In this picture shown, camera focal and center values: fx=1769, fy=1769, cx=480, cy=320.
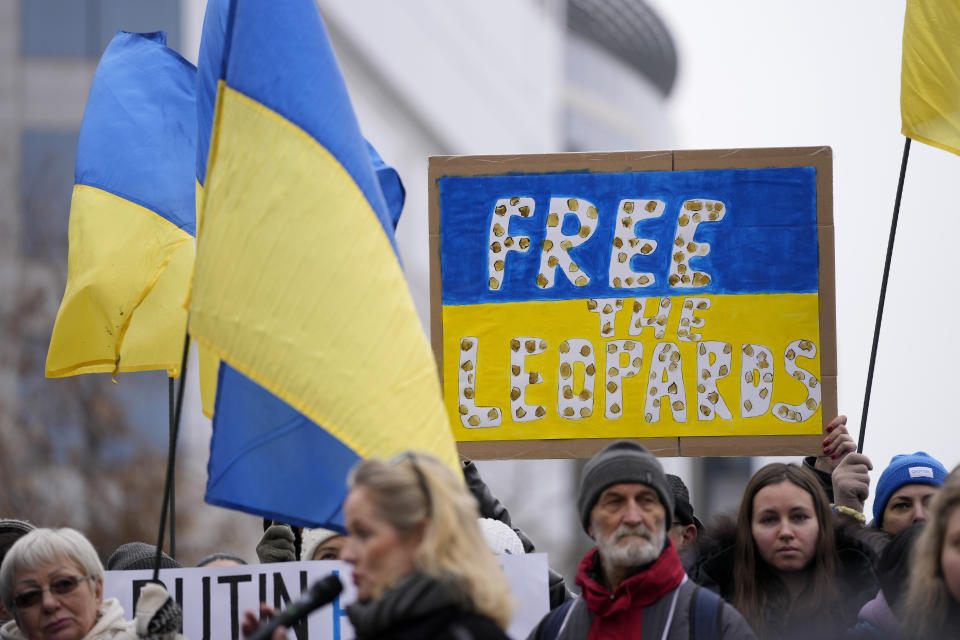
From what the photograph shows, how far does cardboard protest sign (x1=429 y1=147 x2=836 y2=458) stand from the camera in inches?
279

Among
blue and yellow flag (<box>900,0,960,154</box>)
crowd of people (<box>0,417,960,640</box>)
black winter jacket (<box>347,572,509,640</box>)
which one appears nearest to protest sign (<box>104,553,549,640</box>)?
crowd of people (<box>0,417,960,640</box>)

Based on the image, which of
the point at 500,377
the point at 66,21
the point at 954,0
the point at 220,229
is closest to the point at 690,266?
the point at 500,377

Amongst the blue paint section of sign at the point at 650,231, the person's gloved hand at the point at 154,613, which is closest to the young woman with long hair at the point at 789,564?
the blue paint section of sign at the point at 650,231

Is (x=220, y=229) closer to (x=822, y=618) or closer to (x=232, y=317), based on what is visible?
(x=232, y=317)

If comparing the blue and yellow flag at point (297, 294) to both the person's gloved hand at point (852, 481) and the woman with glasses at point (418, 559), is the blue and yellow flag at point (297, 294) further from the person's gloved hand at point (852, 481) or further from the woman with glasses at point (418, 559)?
the person's gloved hand at point (852, 481)

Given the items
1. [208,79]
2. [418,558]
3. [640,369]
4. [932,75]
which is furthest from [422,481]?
[932,75]

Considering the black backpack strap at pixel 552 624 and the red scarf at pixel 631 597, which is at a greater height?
the red scarf at pixel 631 597

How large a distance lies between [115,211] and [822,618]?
3.40m

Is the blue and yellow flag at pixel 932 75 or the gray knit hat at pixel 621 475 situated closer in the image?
the gray knit hat at pixel 621 475

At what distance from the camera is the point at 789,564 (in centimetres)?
575

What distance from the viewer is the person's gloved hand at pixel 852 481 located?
637 centimetres

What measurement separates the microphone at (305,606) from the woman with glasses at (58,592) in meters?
1.67

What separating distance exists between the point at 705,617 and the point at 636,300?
2383 mm

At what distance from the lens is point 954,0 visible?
6.86 meters
